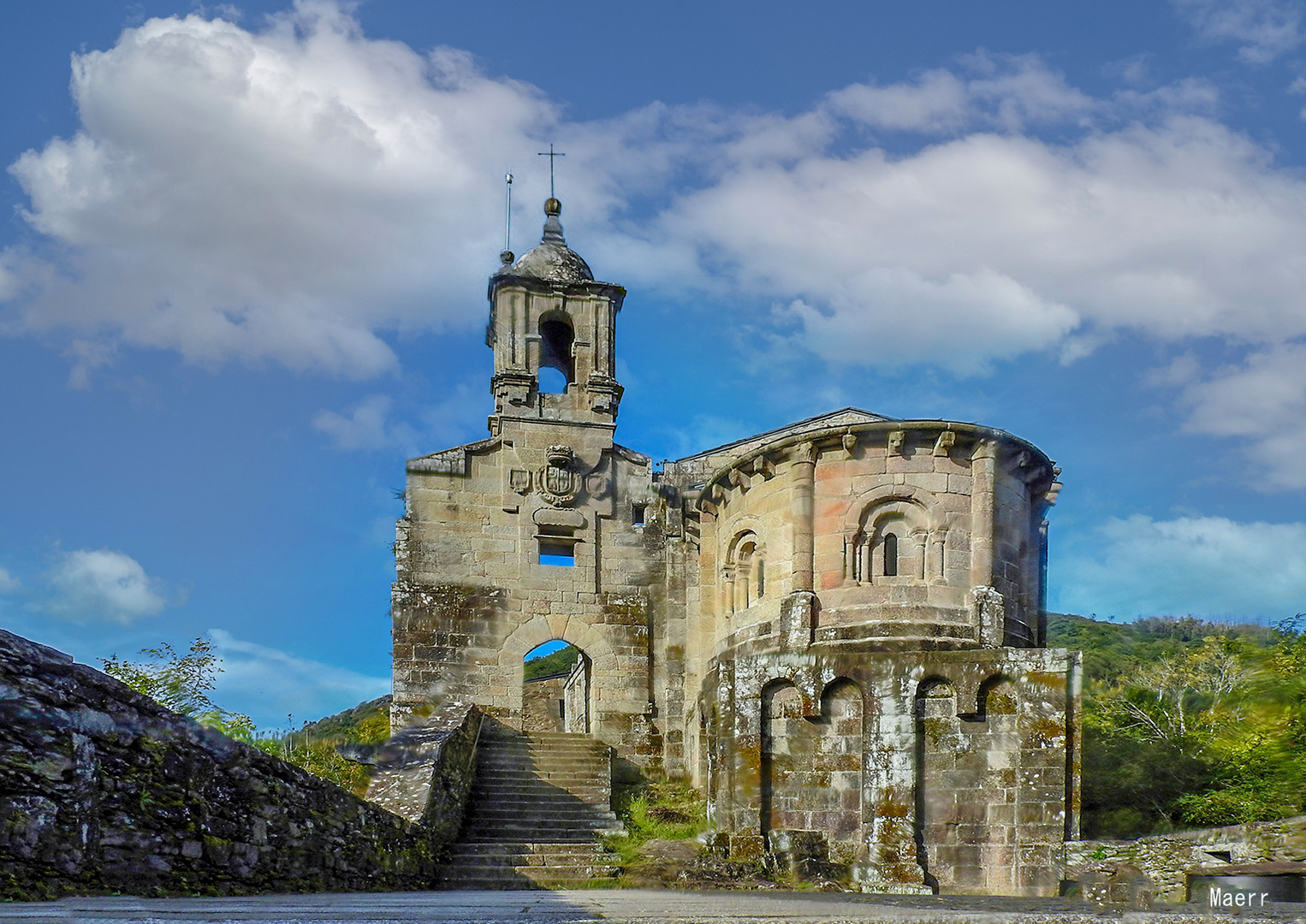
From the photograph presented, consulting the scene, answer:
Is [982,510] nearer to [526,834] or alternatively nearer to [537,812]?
[537,812]

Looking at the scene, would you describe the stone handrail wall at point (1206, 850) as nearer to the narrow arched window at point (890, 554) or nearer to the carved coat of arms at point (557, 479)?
the narrow arched window at point (890, 554)

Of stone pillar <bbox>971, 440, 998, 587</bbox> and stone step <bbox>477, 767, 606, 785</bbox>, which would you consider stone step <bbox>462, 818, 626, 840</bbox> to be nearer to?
stone step <bbox>477, 767, 606, 785</bbox>

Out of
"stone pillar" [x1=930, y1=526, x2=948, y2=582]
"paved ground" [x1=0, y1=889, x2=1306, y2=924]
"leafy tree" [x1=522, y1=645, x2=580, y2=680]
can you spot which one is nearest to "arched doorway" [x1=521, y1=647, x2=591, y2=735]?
"leafy tree" [x1=522, y1=645, x2=580, y2=680]

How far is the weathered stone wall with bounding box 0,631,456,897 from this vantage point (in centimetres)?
741

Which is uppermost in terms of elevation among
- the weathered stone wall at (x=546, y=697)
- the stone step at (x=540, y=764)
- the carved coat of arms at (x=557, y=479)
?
the carved coat of arms at (x=557, y=479)

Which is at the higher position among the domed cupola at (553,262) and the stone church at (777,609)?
the domed cupola at (553,262)

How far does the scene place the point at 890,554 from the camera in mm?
19266

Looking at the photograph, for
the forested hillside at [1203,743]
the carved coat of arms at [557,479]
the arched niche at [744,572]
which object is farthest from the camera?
the carved coat of arms at [557,479]

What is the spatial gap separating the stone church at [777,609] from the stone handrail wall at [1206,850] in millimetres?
1573

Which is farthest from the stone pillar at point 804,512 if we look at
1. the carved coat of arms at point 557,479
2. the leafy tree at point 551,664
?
the leafy tree at point 551,664

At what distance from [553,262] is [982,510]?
A: 11.0 m

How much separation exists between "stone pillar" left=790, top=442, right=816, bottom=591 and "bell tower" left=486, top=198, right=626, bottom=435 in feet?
20.5

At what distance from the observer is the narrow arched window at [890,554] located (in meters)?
19.2

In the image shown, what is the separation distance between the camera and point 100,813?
26.2ft
